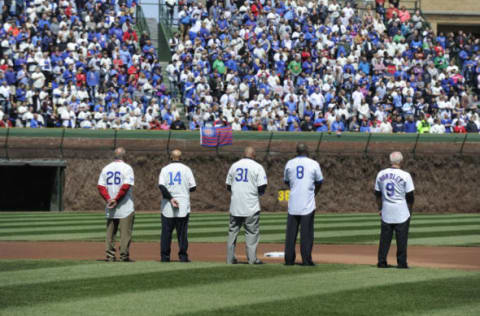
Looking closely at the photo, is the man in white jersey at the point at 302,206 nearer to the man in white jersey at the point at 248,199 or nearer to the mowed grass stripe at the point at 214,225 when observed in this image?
the man in white jersey at the point at 248,199

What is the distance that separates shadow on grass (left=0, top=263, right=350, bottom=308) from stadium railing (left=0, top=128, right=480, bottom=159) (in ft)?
57.7

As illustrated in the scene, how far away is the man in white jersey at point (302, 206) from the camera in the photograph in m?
13.8

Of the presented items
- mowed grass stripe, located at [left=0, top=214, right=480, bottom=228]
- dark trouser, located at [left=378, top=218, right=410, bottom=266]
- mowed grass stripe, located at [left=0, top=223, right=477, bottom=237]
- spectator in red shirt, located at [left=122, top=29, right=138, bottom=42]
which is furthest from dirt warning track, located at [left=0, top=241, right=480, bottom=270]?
spectator in red shirt, located at [left=122, top=29, right=138, bottom=42]

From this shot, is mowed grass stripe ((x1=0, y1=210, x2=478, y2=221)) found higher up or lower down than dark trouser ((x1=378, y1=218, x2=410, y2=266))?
lower down

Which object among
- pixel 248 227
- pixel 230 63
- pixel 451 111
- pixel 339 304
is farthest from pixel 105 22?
pixel 339 304

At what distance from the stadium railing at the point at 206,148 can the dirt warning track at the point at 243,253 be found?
11.7 metres

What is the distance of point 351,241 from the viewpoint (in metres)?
19.5

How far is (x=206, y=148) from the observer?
1234 inches

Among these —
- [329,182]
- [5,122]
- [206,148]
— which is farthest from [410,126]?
[5,122]

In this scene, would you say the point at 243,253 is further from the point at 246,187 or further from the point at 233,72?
the point at 233,72

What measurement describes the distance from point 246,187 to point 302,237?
3.68 ft

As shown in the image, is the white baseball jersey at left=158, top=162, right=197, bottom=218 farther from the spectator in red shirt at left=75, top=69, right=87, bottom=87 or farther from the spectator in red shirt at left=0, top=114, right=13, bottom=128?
the spectator in red shirt at left=75, top=69, right=87, bottom=87

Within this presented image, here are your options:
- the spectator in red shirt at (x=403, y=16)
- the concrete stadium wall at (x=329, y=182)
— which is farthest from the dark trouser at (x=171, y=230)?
the spectator in red shirt at (x=403, y=16)

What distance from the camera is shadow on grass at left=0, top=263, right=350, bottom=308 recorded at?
35.5 ft
